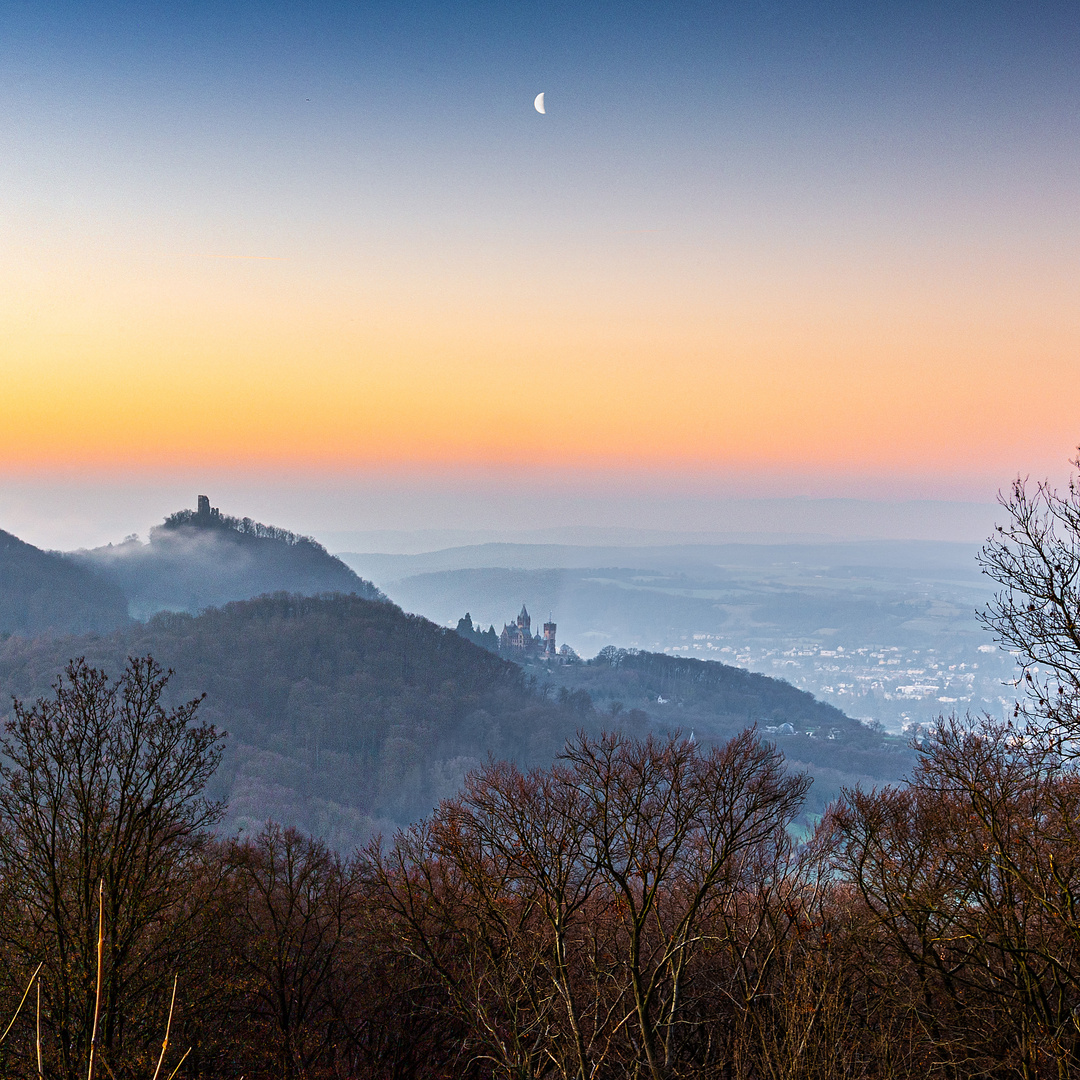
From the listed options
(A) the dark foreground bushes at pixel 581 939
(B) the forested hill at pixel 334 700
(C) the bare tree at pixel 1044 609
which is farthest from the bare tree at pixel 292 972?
(B) the forested hill at pixel 334 700

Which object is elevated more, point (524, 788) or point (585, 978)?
point (524, 788)

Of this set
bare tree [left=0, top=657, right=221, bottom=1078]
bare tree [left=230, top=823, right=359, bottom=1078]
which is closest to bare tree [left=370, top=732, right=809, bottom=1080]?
bare tree [left=230, top=823, right=359, bottom=1078]

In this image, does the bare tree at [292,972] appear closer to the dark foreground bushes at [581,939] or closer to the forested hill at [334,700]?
the dark foreground bushes at [581,939]

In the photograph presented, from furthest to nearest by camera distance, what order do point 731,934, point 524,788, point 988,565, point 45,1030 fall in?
point 524,788
point 731,934
point 45,1030
point 988,565

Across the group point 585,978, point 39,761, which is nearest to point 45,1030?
point 39,761

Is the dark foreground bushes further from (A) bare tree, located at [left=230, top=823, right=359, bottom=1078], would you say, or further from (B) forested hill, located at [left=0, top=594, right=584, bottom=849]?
(B) forested hill, located at [left=0, top=594, right=584, bottom=849]

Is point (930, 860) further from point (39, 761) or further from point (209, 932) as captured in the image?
point (39, 761)
